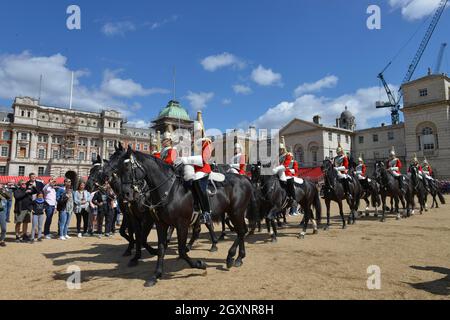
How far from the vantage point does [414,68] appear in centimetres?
8031

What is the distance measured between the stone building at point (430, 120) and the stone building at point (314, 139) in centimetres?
1378

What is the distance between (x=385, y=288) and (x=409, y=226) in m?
9.49

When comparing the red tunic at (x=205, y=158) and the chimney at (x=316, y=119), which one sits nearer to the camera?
the red tunic at (x=205, y=158)

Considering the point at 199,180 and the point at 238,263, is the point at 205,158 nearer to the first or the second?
the point at 199,180

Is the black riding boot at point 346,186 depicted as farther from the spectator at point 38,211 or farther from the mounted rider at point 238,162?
the spectator at point 38,211

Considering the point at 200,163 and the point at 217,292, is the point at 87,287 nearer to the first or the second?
the point at 217,292

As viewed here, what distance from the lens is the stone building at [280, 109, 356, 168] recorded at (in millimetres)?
58938

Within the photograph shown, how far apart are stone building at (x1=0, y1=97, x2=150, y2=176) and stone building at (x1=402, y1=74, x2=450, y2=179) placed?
239 feet

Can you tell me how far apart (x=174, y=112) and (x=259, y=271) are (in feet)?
310

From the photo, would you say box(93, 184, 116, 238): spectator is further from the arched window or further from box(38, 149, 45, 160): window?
box(38, 149, 45, 160): window

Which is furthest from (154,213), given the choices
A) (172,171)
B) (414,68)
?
(414,68)

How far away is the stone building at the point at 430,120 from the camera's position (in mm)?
44031

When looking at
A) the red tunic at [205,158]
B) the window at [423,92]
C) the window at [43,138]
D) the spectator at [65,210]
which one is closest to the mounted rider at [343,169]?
the red tunic at [205,158]
